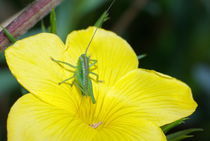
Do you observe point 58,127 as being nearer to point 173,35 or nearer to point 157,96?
point 157,96

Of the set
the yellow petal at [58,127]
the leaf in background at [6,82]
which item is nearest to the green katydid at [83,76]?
the yellow petal at [58,127]

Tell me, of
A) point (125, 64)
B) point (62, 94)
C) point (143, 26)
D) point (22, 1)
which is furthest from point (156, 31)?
point (62, 94)

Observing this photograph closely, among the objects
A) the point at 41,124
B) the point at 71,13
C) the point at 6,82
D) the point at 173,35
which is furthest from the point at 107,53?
the point at 173,35

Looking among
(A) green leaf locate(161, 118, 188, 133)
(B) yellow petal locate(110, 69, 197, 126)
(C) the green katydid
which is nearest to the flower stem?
(C) the green katydid

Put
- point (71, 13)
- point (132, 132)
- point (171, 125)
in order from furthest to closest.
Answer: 1. point (71, 13)
2. point (171, 125)
3. point (132, 132)

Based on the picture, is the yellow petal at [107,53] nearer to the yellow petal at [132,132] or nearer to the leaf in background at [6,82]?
the yellow petal at [132,132]
